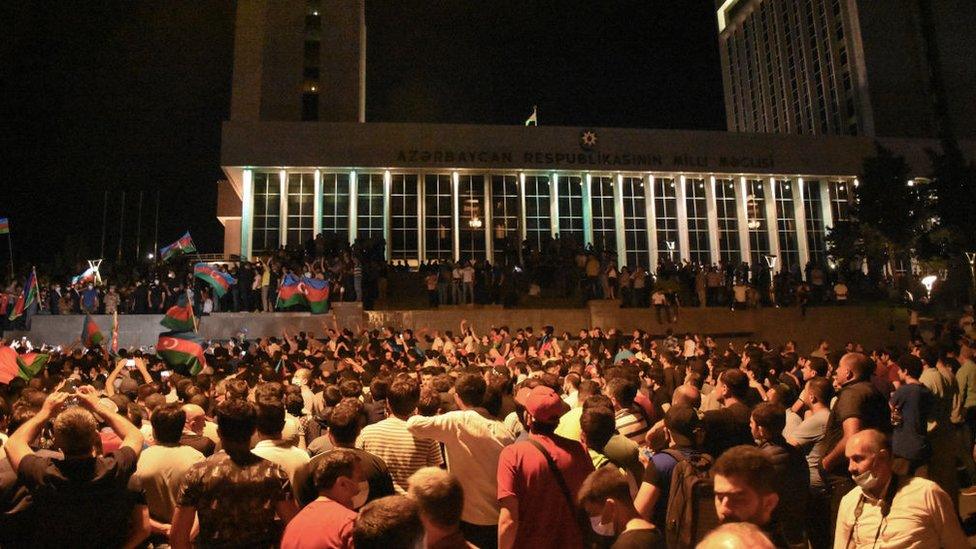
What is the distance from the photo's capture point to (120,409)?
20.3 feet

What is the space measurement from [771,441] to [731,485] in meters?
2.10

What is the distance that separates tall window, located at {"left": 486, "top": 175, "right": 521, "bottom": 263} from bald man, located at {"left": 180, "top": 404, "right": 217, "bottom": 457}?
91.0 feet

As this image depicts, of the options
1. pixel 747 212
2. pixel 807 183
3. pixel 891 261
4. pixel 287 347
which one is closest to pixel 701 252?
pixel 747 212

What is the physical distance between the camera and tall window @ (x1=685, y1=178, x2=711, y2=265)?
34562 millimetres

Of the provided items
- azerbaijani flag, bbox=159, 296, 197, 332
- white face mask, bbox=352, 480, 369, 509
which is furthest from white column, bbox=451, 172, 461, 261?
white face mask, bbox=352, 480, 369, 509

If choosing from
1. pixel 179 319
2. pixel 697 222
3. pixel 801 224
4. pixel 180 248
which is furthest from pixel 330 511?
pixel 801 224

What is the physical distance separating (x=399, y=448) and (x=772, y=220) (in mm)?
33588

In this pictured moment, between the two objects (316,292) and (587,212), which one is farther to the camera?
(587,212)

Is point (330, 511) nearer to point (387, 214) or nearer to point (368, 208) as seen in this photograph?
point (387, 214)

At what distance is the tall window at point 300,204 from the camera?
31.9 meters

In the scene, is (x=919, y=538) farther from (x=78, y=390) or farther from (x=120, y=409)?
(x=120, y=409)

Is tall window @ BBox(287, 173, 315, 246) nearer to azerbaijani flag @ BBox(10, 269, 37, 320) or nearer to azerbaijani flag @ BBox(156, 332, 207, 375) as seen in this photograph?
azerbaijani flag @ BBox(10, 269, 37, 320)

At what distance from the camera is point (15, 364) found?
8.24m

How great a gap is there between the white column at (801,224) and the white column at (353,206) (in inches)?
836
